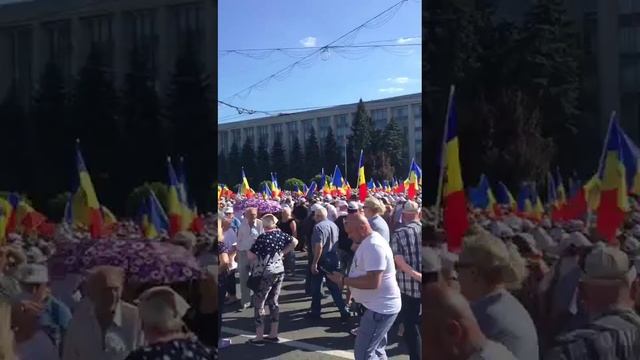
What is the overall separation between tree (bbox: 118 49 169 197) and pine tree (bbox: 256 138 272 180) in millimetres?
3785

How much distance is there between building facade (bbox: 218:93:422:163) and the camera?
521 centimetres

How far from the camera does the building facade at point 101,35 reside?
3057 millimetres

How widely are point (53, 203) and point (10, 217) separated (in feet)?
0.91

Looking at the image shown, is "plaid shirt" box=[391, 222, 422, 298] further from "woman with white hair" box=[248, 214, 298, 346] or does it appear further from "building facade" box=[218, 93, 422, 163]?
"woman with white hair" box=[248, 214, 298, 346]

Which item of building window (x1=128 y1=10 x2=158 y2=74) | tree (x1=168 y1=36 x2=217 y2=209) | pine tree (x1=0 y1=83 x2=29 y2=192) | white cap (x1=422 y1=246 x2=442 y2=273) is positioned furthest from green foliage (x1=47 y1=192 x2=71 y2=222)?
white cap (x1=422 y1=246 x2=442 y2=273)

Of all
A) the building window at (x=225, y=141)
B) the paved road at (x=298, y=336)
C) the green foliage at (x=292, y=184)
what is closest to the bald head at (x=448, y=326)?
the paved road at (x=298, y=336)

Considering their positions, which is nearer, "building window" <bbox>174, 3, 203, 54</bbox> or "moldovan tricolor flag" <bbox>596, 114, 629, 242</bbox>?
"moldovan tricolor flag" <bbox>596, 114, 629, 242</bbox>

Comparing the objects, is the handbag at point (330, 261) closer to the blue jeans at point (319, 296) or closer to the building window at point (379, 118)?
the blue jeans at point (319, 296)

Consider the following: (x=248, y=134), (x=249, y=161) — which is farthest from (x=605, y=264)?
(x=249, y=161)

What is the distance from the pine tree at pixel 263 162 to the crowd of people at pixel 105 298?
12.6 feet

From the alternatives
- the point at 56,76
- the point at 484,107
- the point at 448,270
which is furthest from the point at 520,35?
the point at 56,76

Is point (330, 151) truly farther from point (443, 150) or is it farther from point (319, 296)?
point (443, 150)

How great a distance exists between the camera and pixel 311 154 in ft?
22.5

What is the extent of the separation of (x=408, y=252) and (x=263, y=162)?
11.9 feet
